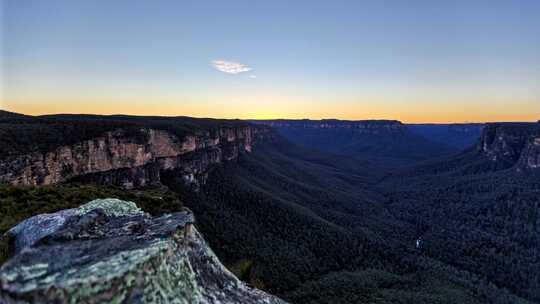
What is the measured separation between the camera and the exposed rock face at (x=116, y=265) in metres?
4.98

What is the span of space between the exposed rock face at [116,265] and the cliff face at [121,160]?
31404mm

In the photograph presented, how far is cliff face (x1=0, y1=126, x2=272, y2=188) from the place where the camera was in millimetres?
35844

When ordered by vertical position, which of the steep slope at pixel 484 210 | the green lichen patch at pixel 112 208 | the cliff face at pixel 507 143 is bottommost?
the steep slope at pixel 484 210

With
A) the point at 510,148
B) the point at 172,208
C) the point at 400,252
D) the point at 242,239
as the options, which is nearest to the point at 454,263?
the point at 400,252

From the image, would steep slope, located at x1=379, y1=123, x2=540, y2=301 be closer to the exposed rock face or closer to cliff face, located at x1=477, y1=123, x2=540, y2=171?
cliff face, located at x1=477, y1=123, x2=540, y2=171

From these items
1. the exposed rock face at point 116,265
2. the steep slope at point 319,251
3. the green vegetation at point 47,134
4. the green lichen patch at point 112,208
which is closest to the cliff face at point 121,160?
the green vegetation at point 47,134

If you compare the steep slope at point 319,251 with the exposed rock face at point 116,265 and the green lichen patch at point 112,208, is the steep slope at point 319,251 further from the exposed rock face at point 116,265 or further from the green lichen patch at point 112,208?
the exposed rock face at point 116,265

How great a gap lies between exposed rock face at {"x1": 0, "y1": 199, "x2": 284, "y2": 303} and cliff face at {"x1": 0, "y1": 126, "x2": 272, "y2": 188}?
31.4 m

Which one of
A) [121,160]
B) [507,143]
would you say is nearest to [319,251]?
[121,160]

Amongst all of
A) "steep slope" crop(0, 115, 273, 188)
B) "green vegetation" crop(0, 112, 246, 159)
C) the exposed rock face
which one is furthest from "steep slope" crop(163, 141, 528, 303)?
the exposed rock face

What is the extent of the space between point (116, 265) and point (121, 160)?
172 ft

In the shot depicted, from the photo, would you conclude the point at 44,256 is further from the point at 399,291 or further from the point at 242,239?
the point at 399,291

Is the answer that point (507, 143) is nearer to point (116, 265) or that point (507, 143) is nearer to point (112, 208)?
point (112, 208)

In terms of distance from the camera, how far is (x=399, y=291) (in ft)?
152
